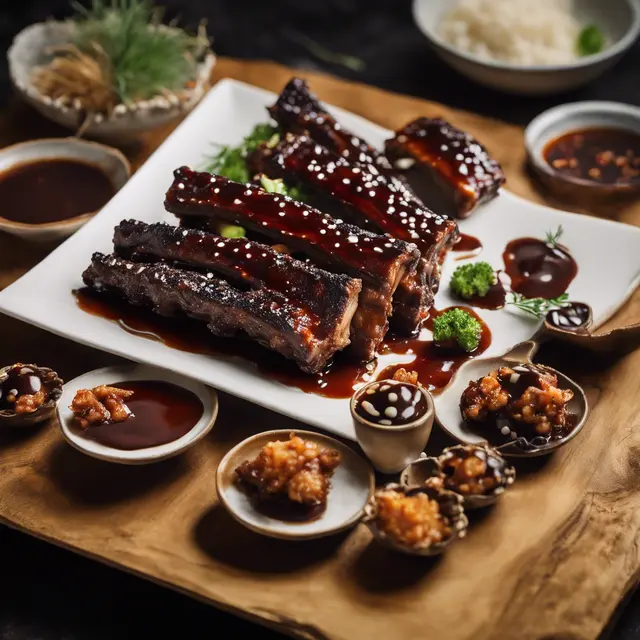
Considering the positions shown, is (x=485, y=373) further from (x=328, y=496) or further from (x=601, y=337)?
(x=328, y=496)

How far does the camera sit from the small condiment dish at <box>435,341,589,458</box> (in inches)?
184

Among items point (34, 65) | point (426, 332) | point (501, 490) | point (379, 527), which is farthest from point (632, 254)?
point (34, 65)

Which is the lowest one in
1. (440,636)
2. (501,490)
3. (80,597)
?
(80,597)

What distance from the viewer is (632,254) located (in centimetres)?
596

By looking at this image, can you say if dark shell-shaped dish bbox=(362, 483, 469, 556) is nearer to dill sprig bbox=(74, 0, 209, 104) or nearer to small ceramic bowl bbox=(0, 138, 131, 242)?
small ceramic bowl bbox=(0, 138, 131, 242)

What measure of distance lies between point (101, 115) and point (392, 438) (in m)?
3.93

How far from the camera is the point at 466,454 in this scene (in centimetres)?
442

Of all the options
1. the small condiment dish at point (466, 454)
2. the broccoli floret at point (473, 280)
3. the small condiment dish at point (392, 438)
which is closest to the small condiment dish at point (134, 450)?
the small condiment dish at point (392, 438)

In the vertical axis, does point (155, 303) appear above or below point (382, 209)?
below

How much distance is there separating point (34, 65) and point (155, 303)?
3188mm

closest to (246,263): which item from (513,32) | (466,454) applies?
(466,454)

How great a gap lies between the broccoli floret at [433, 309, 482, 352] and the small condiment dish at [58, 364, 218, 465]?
140 centimetres

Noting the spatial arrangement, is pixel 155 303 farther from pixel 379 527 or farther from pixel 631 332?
pixel 631 332

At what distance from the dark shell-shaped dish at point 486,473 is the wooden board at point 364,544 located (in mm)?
204
